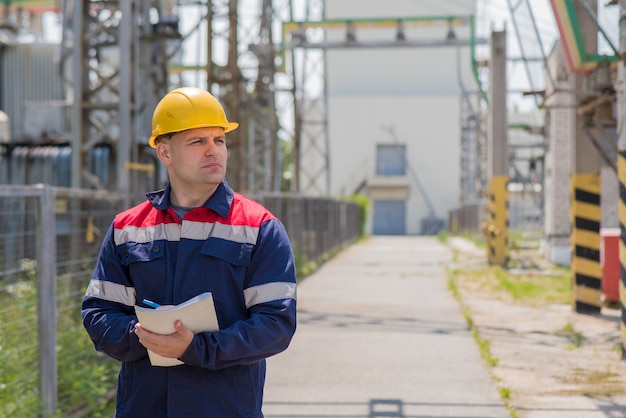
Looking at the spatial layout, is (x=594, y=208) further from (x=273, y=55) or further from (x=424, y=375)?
(x=273, y=55)

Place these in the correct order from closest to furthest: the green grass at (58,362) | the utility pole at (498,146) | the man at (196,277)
Result: the man at (196,277)
the green grass at (58,362)
the utility pole at (498,146)

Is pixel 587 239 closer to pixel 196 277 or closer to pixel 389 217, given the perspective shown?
pixel 196 277

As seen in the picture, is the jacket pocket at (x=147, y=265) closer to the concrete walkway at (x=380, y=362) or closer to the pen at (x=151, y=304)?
the pen at (x=151, y=304)

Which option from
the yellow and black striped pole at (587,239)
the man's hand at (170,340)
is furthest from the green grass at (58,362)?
the yellow and black striped pole at (587,239)

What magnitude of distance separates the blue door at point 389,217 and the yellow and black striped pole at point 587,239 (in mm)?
49919

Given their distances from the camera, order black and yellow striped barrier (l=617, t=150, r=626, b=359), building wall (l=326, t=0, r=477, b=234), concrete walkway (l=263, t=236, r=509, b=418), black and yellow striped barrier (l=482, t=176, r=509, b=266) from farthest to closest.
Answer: building wall (l=326, t=0, r=477, b=234) → black and yellow striped barrier (l=482, t=176, r=509, b=266) → black and yellow striped barrier (l=617, t=150, r=626, b=359) → concrete walkway (l=263, t=236, r=509, b=418)

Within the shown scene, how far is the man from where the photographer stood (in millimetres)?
3178

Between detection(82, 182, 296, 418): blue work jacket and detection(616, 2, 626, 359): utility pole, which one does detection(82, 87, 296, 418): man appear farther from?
detection(616, 2, 626, 359): utility pole

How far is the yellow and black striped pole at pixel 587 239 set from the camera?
12.6 metres

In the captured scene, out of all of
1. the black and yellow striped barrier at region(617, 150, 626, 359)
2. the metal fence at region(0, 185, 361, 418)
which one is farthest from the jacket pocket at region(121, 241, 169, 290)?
the black and yellow striped barrier at region(617, 150, 626, 359)

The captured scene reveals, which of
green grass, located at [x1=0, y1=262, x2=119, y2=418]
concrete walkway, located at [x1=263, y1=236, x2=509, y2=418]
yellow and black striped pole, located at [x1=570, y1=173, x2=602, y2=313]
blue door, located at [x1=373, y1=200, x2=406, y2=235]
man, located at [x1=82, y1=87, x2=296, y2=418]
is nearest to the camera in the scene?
man, located at [x1=82, y1=87, x2=296, y2=418]

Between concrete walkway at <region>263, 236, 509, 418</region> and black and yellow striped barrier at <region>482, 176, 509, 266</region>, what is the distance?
542cm

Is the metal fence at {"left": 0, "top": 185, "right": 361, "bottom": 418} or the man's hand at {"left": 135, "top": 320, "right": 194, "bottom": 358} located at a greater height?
the man's hand at {"left": 135, "top": 320, "right": 194, "bottom": 358}

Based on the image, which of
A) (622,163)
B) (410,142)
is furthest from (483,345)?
(410,142)
